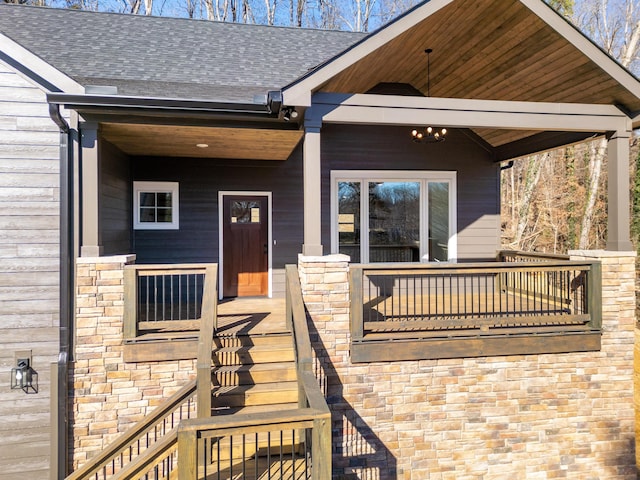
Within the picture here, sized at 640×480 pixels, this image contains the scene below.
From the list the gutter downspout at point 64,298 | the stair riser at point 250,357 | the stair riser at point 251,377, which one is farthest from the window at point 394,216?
the gutter downspout at point 64,298

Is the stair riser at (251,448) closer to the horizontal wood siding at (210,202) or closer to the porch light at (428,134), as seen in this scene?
the horizontal wood siding at (210,202)

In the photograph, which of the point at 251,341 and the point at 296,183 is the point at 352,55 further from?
the point at 251,341

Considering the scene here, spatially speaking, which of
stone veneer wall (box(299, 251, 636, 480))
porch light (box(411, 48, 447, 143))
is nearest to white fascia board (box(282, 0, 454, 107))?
stone veneer wall (box(299, 251, 636, 480))

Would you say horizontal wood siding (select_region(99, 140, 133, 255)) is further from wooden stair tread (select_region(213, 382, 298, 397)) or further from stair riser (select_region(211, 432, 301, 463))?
stair riser (select_region(211, 432, 301, 463))

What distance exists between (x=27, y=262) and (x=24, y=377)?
4.26 ft

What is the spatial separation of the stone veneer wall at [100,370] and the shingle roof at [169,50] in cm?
218

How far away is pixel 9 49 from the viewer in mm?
4125

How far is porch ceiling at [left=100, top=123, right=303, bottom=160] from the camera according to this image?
4.71 m

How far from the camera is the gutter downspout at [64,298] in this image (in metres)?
4.15

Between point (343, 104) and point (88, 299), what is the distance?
3.55 meters

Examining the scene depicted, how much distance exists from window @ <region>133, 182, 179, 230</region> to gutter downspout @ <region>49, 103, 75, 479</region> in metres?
1.93

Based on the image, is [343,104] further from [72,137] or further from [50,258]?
[50,258]

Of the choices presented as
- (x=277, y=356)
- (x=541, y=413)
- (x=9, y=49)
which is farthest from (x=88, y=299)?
(x=541, y=413)

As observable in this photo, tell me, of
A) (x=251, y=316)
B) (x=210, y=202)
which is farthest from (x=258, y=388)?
(x=210, y=202)
